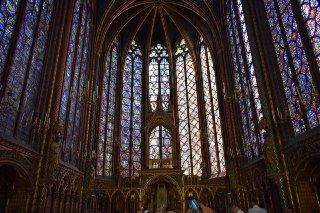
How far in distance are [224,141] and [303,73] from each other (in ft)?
32.6

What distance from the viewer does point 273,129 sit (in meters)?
12.5

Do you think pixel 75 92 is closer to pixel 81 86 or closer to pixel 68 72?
pixel 81 86

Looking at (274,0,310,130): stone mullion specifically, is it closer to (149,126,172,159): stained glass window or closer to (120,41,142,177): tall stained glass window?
(149,126,172,159): stained glass window

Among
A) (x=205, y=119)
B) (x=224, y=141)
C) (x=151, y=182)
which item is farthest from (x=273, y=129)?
(x=205, y=119)

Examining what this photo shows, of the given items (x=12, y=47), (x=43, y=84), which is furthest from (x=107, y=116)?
(x=12, y=47)

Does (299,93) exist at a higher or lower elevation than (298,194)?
higher

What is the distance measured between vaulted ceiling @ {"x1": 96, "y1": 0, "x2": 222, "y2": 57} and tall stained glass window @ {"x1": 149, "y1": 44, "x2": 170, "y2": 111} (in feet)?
3.05

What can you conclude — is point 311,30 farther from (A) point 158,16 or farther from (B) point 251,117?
(A) point 158,16

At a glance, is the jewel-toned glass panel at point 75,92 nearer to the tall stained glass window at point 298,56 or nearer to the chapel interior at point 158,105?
the chapel interior at point 158,105

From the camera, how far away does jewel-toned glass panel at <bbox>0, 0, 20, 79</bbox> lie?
10172 mm

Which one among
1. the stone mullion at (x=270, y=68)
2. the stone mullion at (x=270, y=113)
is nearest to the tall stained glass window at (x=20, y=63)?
the stone mullion at (x=270, y=113)

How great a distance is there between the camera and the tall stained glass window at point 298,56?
10445mm

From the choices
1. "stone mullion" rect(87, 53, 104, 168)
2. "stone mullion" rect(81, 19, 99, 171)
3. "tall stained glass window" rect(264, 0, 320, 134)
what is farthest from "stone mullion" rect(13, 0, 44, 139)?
"tall stained glass window" rect(264, 0, 320, 134)

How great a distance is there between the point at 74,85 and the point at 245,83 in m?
10.7
